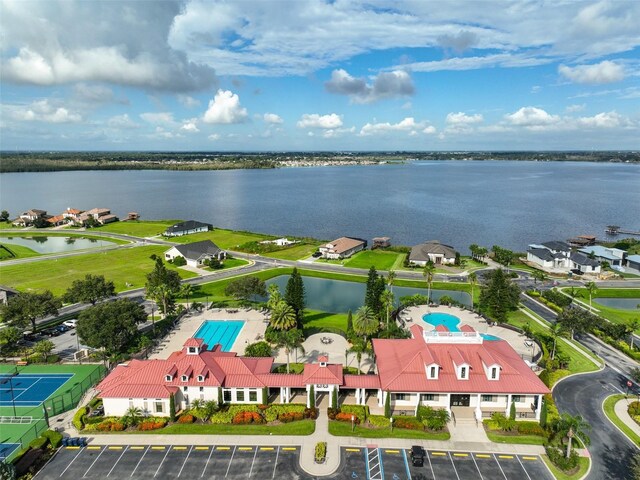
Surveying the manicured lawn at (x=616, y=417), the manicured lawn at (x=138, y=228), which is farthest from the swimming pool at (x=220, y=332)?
the manicured lawn at (x=138, y=228)

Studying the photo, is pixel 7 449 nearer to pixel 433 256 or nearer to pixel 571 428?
pixel 571 428

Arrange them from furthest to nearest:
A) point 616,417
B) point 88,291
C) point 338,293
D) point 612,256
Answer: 1. point 612,256
2. point 338,293
3. point 88,291
4. point 616,417

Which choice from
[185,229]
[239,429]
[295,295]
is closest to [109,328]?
[239,429]

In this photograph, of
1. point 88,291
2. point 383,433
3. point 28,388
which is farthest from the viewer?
point 88,291

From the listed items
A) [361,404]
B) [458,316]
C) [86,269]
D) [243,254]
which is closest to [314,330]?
[361,404]

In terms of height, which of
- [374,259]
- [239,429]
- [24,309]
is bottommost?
[374,259]

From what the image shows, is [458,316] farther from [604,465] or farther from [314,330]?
[604,465]
